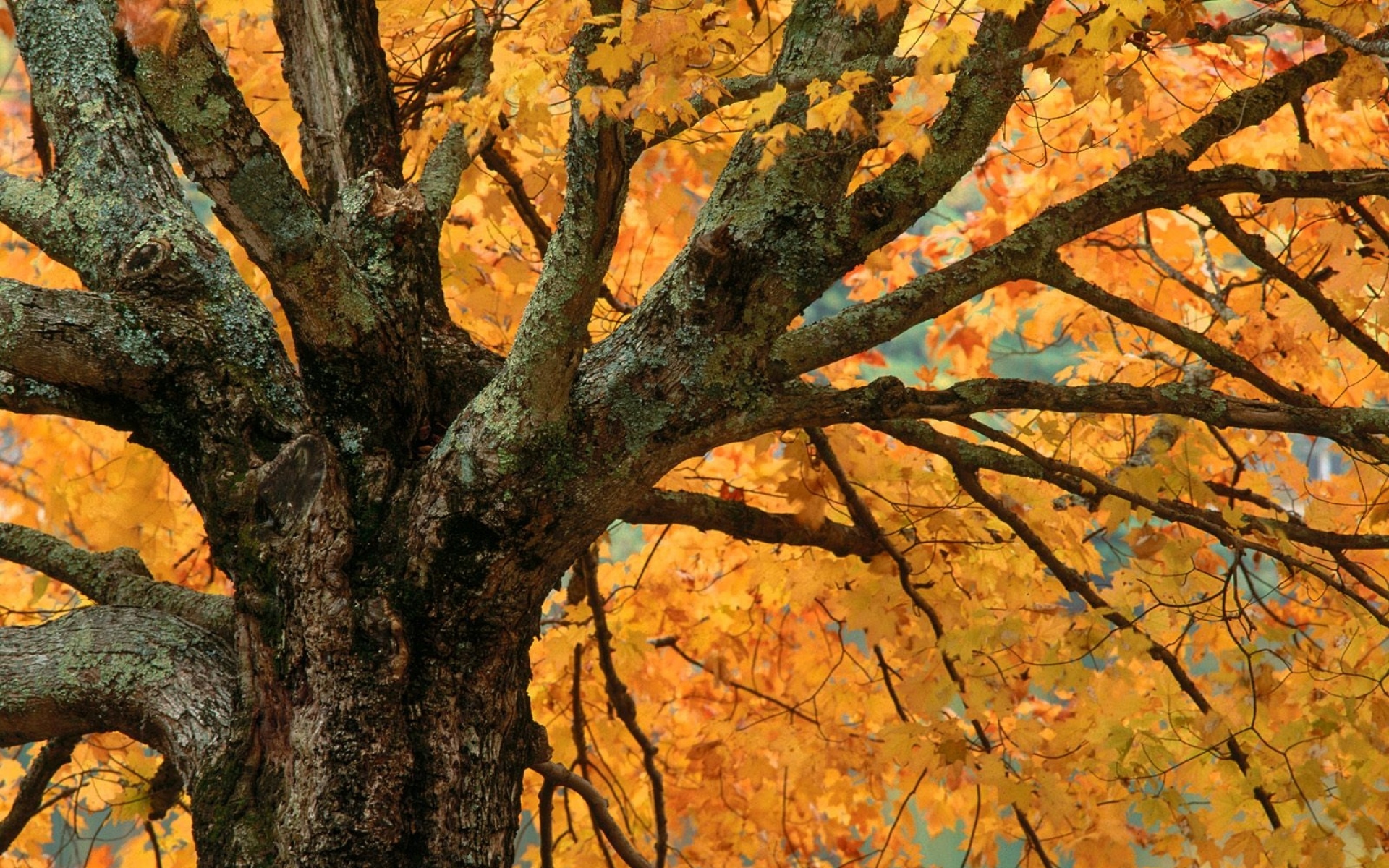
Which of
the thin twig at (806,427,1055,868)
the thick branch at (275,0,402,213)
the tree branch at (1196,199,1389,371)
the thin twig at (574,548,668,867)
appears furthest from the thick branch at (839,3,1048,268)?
the thin twig at (574,548,668,867)

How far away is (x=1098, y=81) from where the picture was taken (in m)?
2.35

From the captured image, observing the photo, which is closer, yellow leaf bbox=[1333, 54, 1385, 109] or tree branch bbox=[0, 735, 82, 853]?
yellow leaf bbox=[1333, 54, 1385, 109]

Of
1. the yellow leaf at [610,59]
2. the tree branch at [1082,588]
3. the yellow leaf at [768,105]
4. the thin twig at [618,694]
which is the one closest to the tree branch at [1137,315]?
the tree branch at [1082,588]

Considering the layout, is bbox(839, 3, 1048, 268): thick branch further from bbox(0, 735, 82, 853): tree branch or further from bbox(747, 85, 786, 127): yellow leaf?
bbox(0, 735, 82, 853): tree branch

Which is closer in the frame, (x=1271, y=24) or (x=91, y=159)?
(x=91, y=159)

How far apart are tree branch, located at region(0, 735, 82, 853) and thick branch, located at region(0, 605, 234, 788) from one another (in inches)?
26.0

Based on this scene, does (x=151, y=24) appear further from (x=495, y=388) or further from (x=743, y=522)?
(x=743, y=522)

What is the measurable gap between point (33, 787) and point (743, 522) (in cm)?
173

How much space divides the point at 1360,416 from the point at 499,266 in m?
2.88

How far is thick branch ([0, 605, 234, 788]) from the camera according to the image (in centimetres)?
175

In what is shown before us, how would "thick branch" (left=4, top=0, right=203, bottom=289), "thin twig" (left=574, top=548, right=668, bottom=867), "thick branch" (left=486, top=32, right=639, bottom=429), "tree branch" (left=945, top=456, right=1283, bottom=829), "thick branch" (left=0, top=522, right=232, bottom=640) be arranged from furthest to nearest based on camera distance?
"thin twig" (left=574, top=548, right=668, bottom=867) → "tree branch" (left=945, top=456, right=1283, bottom=829) → "thick branch" (left=0, top=522, right=232, bottom=640) → "thick branch" (left=4, top=0, right=203, bottom=289) → "thick branch" (left=486, top=32, right=639, bottom=429)

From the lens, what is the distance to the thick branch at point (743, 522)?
2.47m

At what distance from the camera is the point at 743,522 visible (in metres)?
2.68

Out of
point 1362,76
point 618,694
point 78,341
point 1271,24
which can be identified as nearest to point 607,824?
point 618,694
